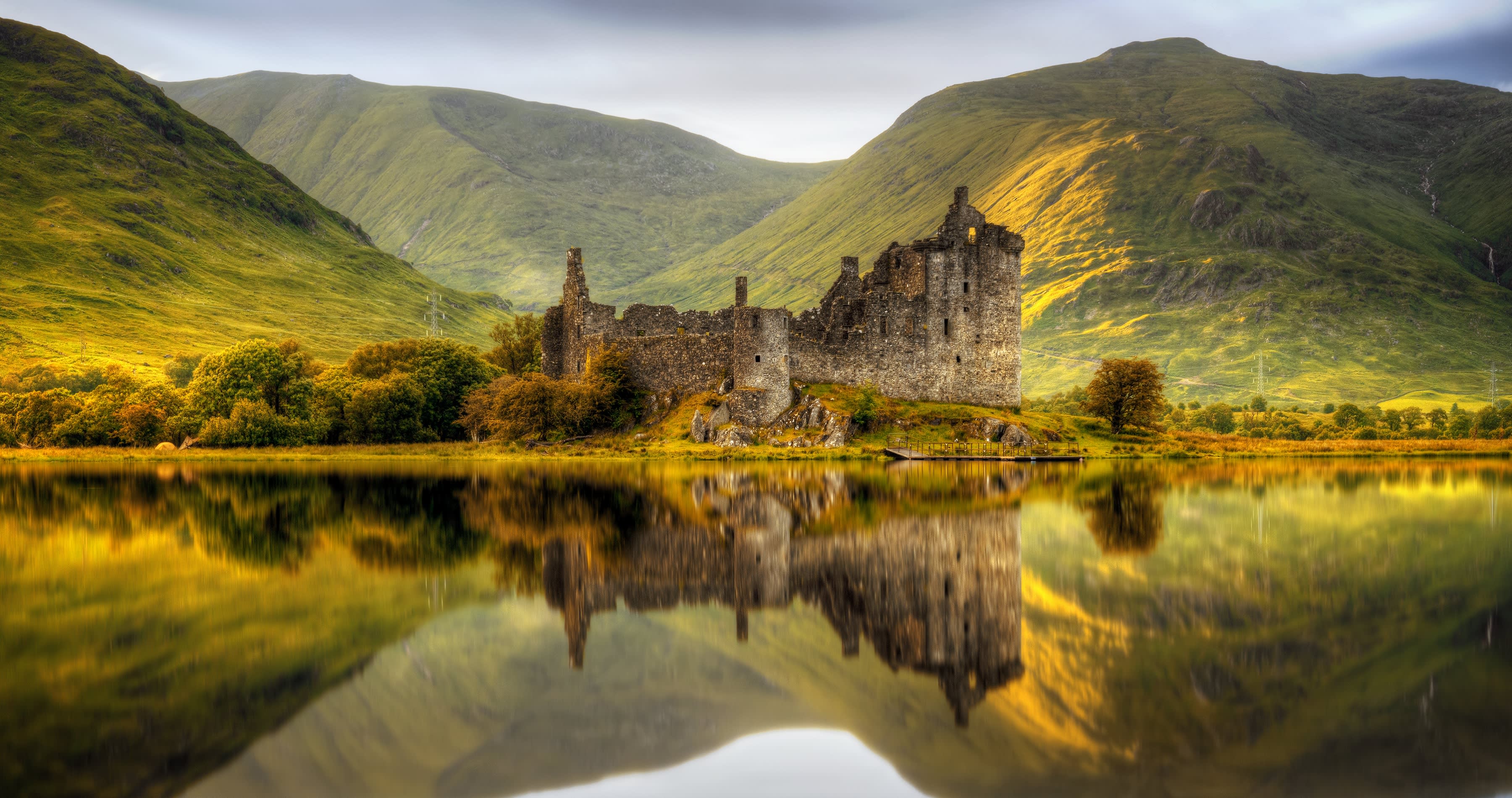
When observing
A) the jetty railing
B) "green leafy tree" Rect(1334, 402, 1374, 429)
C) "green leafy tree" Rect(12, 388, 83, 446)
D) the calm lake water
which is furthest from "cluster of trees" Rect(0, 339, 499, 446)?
"green leafy tree" Rect(1334, 402, 1374, 429)

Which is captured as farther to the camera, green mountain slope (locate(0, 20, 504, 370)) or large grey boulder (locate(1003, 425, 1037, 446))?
green mountain slope (locate(0, 20, 504, 370))

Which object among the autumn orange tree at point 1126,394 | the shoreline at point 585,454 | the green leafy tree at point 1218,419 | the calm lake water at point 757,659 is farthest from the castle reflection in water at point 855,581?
the green leafy tree at point 1218,419

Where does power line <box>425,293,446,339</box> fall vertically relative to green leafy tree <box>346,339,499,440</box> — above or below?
above

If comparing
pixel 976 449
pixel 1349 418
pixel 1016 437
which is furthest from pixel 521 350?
pixel 1349 418

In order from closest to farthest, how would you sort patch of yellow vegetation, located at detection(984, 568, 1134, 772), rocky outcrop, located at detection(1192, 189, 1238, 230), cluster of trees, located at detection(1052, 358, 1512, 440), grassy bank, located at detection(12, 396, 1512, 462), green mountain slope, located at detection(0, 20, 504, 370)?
patch of yellow vegetation, located at detection(984, 568, 1134, 772) < grassy bank, located at detection(12, 396, 1512, 462) < cluster of trees, located at detection(1052, 358, 1512, 440) < green mountain slope, located at detection(0, 20, 504, 370) < rocky outcrop, located at detection(1192, 189, 1238, 230)

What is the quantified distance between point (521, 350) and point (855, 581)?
57.9 metres

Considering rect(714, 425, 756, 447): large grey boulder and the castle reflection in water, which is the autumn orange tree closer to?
rect(714, 425, 756, 447): large grey boulder

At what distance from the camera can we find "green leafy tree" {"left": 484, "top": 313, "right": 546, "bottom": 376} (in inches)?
2697

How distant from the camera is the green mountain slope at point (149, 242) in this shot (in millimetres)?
111688

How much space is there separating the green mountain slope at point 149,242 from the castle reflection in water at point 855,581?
A: 308ft

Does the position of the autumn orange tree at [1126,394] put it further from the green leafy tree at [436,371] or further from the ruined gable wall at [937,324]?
the green leafy tree at [436,371]

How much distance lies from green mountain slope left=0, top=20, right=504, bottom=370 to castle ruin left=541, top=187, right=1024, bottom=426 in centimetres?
6561

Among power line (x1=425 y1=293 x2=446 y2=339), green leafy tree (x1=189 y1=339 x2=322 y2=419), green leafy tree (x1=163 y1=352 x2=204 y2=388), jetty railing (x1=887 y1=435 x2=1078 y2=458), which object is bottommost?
jetty railing (x1=887 y1=435 x2=1078 y2=458)

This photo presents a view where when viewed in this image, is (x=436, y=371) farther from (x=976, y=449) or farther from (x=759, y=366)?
(x=976, y=449)
